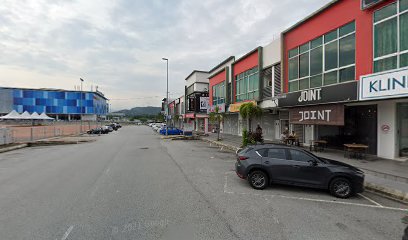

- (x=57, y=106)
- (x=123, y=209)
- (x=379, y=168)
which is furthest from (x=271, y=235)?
(x=57, y=106)

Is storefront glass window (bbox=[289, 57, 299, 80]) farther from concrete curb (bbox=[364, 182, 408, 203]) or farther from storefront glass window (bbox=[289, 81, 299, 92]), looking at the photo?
concrete curb (bbox=[364, 182, 408, 203])

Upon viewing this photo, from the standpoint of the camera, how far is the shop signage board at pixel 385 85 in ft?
30.1

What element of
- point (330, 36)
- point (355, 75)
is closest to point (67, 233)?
point (355, 75)

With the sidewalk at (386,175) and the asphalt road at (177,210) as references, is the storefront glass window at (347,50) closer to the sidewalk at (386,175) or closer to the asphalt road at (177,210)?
the sidewalk at (386,175)

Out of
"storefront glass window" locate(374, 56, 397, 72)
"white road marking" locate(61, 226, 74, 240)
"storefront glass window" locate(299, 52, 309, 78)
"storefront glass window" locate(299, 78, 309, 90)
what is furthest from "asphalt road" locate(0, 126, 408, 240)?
"storefront glass window" locate(299, 52, 309, 78)

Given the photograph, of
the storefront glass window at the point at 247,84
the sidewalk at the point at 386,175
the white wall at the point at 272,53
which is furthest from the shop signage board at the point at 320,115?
the storefront glass window at the point at 247,84

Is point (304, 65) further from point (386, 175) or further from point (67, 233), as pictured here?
point (67, 233)

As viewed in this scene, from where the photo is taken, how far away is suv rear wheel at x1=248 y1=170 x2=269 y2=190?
752 cm

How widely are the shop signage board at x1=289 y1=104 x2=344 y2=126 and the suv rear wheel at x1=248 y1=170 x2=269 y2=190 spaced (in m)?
7.45

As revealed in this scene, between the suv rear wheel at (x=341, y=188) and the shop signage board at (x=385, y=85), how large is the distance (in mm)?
5194

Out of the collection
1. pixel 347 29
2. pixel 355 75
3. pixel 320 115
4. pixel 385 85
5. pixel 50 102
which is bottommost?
pixel 320 115

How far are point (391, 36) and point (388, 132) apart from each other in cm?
467

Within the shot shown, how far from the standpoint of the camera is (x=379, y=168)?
9.75m

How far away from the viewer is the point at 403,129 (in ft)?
36.6
